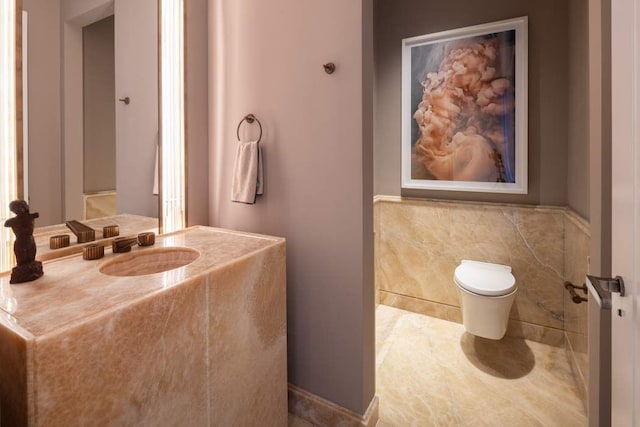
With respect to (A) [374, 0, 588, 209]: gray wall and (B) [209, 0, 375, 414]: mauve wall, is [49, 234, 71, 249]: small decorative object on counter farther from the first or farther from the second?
(A) [374, 0, 588, 209]: gray wall

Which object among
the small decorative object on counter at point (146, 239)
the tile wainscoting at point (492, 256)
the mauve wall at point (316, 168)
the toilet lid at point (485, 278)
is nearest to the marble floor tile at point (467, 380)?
the tile wainscoting at point (492, 256)

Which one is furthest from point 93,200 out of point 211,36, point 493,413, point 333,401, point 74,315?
point 493,413

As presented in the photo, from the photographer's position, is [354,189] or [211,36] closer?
[354,189]

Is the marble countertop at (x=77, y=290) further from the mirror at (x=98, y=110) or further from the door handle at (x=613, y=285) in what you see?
the door handle at (x=613, y=285)

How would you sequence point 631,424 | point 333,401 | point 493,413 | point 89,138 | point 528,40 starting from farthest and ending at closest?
1. point 528,40
2. point 493,413
3. point 333,401
4. point 89,138
5. point 631,424

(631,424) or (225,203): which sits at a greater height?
(225,203)

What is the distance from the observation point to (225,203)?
6.22ft

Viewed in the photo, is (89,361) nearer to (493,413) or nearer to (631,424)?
(631,424)

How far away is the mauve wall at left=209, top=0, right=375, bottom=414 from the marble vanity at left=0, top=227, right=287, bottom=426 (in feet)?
0.57

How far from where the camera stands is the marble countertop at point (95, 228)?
1.25 metres

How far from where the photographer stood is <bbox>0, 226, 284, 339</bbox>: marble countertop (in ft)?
2.47

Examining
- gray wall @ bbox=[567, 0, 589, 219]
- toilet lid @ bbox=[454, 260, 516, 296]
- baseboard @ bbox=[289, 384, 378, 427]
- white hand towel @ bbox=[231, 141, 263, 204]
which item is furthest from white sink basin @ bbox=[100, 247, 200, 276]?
gray wall @ bbox=[567, 0, 589, 219]

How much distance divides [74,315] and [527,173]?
2.67m

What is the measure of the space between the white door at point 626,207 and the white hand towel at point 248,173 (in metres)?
1.39
